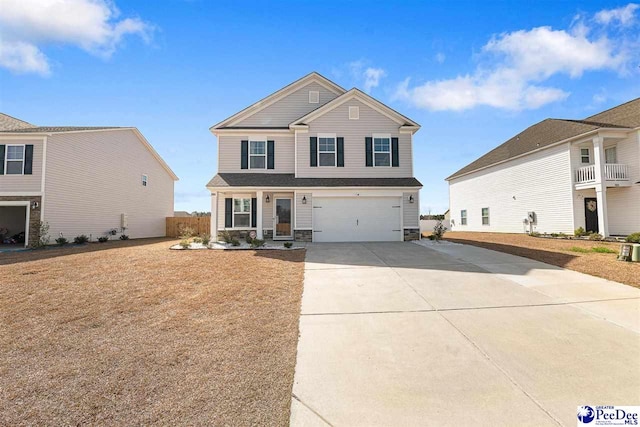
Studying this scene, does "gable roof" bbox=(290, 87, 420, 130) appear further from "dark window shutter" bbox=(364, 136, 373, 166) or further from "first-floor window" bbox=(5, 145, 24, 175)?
"first-floor window" bbox=(5, 145, 24, 175)

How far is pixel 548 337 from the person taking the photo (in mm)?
4305

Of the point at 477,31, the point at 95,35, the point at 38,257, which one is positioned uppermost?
the point at 477,31

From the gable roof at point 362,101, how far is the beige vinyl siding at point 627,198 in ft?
38.1

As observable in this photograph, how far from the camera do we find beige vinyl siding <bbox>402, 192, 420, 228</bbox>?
14834 millimetres

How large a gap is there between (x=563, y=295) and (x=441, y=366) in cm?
444

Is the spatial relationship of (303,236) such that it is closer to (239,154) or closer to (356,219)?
(356,219)

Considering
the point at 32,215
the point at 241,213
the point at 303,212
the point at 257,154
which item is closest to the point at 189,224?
the point at 32,215

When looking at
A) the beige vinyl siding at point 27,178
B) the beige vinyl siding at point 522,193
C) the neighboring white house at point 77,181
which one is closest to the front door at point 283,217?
the neighboring white house at point 77,181

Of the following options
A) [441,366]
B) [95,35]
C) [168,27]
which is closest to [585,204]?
[441,366]

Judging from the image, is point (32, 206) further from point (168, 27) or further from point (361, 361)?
point (361, 361)

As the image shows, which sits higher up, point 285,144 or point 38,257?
point 285,144

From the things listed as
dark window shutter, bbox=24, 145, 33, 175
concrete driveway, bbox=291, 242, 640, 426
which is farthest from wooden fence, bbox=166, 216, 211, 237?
concrete driveway, bbox=291, 242, 640, 426

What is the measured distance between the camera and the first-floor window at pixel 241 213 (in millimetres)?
15477

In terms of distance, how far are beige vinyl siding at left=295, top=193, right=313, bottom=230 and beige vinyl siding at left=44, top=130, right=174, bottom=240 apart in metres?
12.7
